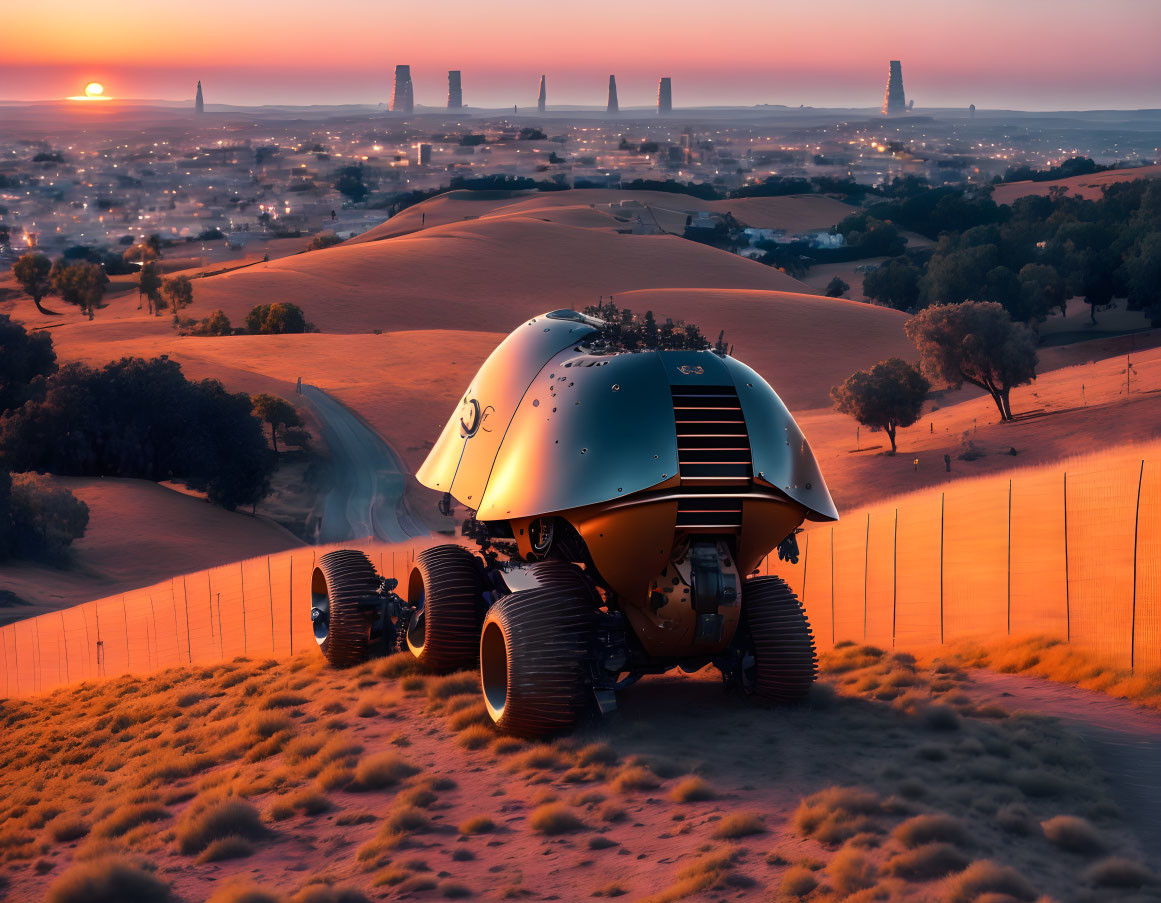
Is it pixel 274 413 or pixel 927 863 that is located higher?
pixel 927 863

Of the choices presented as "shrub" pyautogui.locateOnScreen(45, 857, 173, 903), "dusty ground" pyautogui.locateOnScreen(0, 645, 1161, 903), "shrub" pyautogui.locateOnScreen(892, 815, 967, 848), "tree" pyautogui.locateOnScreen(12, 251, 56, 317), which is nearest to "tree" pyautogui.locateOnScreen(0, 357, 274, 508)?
"dusty ground" pyautogui.locateOnScreen(0, 645, 1161, 903)

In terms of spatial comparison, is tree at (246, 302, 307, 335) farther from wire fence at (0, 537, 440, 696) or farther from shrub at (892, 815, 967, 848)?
shrub at (892, 815, 967, 848)

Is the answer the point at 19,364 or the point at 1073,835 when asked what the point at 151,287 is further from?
the point at 1073,835

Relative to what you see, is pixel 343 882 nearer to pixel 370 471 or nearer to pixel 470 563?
pixel 470 563

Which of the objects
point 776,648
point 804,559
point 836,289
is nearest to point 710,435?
point 776,648

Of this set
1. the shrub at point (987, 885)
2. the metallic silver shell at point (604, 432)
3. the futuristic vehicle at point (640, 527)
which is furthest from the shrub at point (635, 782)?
the shrub at point (987, 885)

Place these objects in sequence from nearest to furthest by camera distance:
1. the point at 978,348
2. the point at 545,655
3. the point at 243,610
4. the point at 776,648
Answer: the point at 545,655
the point at 776,648
the point at 243,610
the point at 978,348
